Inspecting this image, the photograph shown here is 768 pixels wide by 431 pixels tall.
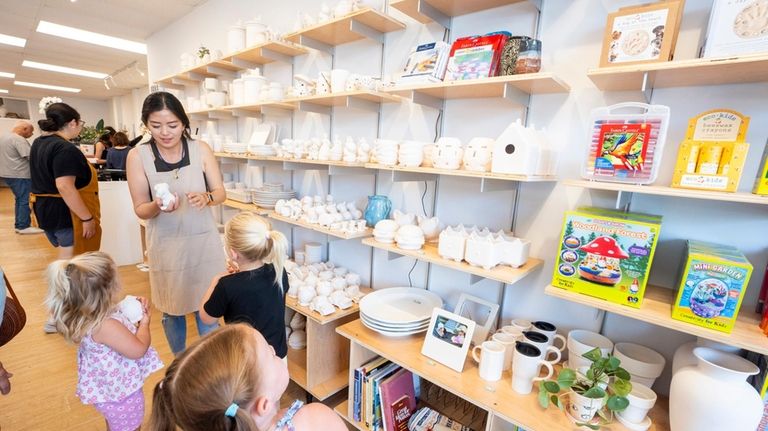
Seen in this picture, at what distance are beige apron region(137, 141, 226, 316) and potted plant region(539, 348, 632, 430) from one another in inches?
64.3

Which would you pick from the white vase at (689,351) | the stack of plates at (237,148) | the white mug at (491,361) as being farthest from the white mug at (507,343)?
the stack of plates at (237,148)

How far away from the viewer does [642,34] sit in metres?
1.03

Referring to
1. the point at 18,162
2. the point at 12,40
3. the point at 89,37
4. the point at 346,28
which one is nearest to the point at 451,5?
the point at 346,28

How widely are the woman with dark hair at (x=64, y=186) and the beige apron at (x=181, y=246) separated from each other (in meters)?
0.92

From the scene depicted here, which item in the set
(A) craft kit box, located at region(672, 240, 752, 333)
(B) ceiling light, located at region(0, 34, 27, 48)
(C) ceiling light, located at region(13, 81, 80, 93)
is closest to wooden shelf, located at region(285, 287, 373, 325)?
(A) craft kit box, located at region(672, 240, 752, 333)

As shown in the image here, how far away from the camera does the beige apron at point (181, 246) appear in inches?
66.5

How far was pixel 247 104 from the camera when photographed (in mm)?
2473

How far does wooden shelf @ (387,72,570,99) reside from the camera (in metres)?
1.20

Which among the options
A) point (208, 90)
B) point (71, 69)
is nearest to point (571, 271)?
point (208, 90)

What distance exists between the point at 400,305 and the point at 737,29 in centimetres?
155

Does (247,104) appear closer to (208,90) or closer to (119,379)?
(208,90)

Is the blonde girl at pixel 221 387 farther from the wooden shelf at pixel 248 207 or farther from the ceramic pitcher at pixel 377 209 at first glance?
the wooden shelf at pixel 248 207

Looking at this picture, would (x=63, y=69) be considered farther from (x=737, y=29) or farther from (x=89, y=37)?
(x=737, y=29)

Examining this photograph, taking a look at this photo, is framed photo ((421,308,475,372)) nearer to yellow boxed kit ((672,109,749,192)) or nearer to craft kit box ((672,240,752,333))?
craft kit box ((672,240,752,333))
